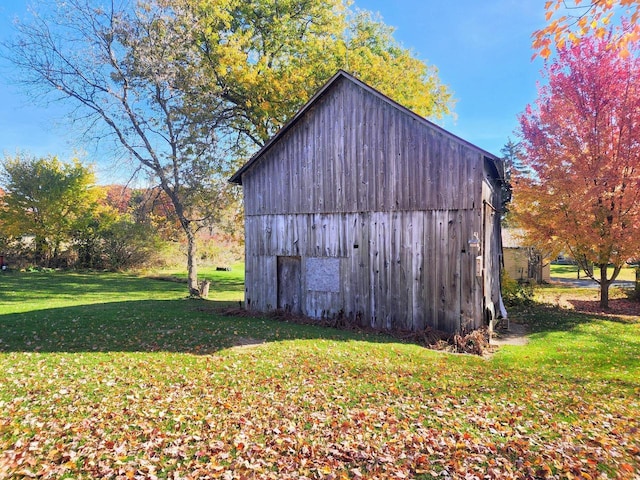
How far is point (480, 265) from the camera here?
11125 mm

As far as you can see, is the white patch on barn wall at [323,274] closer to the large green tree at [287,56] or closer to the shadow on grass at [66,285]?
the large green tree at [287,56]

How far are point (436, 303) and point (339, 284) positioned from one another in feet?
10.8

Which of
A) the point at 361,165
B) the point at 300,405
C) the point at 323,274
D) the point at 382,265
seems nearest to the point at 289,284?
the point at 323,274

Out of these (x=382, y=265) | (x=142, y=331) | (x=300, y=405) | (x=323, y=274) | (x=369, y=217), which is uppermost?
(x=369, y=217)

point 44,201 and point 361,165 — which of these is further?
point 44,201

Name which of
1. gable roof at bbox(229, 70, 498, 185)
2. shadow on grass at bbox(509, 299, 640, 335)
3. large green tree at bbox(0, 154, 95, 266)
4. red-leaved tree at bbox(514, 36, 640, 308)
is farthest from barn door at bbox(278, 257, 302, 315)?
large green tree at bbox(0, 154, 95, 266)

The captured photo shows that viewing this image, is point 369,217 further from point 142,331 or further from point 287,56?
point 287,56

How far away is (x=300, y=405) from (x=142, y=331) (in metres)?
6.96

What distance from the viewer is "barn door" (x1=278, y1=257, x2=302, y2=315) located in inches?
561

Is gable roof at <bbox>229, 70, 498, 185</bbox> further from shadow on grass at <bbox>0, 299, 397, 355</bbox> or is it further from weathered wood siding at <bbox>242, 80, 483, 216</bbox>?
shadow on grass at <bbox>0, 299, 397, 355</bbox>

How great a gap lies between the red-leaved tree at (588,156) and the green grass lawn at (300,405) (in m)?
5.71

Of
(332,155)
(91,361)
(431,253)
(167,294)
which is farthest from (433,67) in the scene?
(91,361)

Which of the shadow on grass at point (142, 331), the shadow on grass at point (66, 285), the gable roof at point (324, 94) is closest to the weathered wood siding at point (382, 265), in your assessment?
the shadow on grass at point (142, 331)

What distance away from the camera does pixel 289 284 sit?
14.4 m
